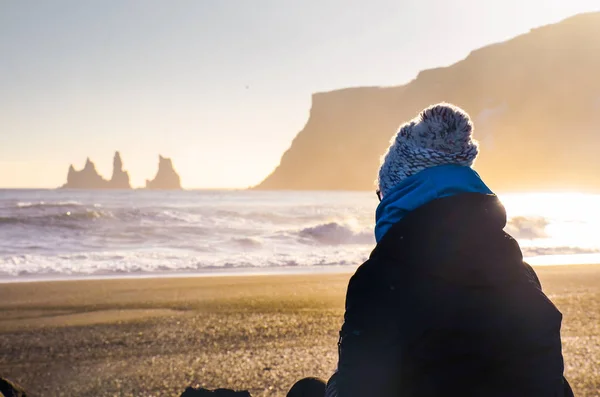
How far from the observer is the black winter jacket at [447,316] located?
52.4 inches

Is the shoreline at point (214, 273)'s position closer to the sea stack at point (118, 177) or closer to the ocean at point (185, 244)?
the ocean at point (185, 244)

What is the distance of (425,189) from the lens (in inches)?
58.0

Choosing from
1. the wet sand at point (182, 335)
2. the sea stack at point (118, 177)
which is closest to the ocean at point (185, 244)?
the wet sand at point (182, 335)

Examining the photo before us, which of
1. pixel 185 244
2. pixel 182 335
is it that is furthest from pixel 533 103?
pixel 182 335

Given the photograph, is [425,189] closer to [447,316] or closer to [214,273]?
[447,316]

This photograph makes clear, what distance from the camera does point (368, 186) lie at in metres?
152

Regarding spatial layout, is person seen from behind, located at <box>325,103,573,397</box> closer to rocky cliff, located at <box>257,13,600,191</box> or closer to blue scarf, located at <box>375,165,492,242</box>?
blue scarf, located at <box>375,165,492,242</box>

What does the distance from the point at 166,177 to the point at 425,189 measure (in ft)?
541

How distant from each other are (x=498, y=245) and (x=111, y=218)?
82.1 feet

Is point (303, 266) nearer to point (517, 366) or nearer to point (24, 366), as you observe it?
point (24, 366)

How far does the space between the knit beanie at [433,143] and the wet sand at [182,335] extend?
10.1 feet

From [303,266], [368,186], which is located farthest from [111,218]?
[368,186]

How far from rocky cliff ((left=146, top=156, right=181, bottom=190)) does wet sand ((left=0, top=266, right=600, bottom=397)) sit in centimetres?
15500

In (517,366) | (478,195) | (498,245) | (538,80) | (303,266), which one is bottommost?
(303,266)
